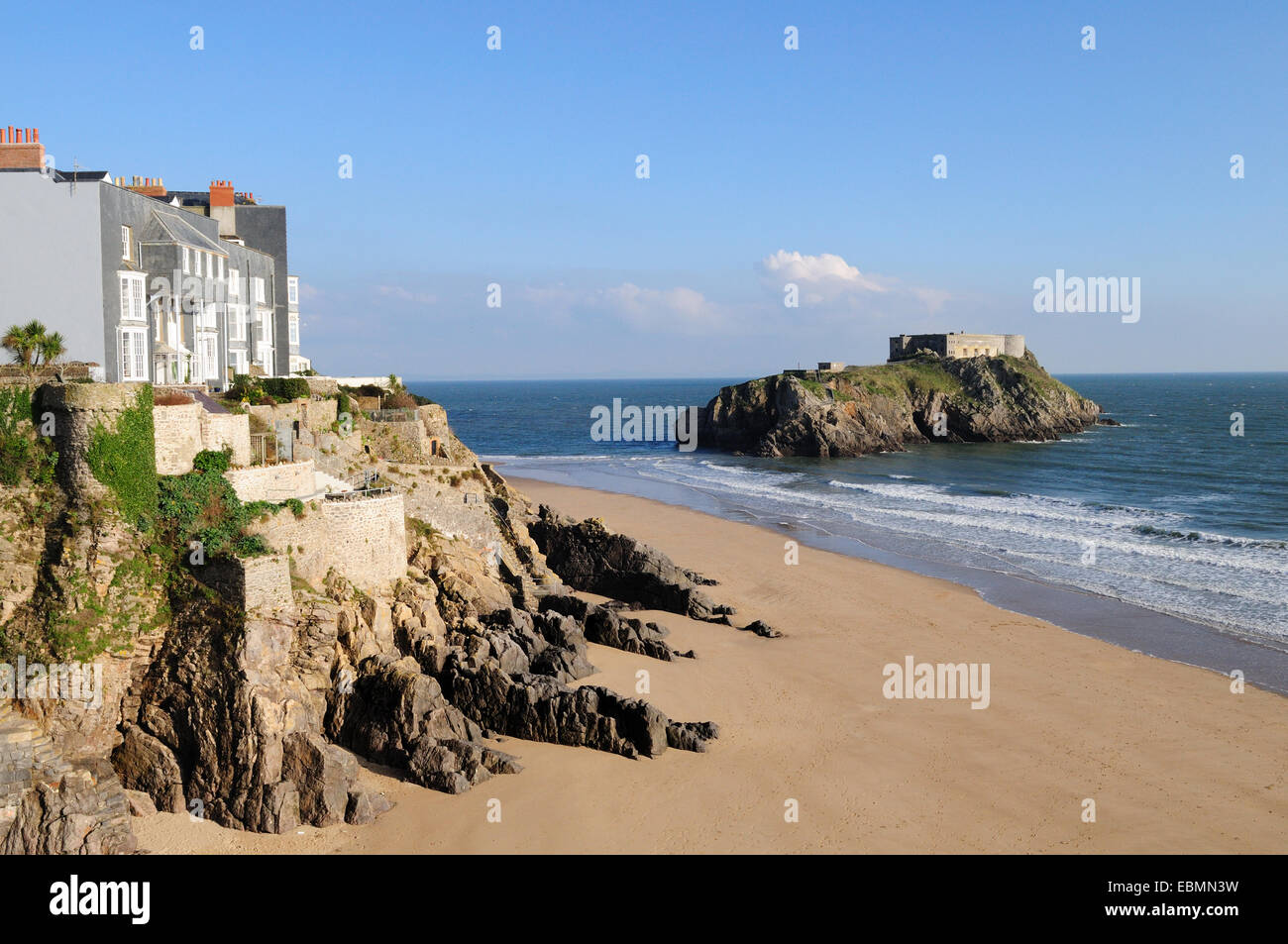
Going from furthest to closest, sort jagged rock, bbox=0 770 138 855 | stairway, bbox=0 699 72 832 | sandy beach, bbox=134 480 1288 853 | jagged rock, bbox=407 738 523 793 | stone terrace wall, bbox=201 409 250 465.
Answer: stone terrace wall, bbox=201 409 250 465, jagged rock, bbox=407 738 523 793, sandy beach, bbox=134 480 1288 853, stairway, bbox=0 699 72 832, jagged rock, bbox=0 770 138 855

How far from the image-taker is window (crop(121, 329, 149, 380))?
2627 cm

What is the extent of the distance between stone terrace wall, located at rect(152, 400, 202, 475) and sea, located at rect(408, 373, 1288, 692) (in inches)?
781

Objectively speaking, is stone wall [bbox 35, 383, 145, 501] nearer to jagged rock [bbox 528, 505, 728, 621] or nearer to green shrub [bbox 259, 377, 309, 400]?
green shrub [bbox 259, 377, 309, 400]

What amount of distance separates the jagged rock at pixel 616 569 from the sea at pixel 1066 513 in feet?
20.7

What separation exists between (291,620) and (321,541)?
6.80 ft

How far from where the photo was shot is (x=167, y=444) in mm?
18609

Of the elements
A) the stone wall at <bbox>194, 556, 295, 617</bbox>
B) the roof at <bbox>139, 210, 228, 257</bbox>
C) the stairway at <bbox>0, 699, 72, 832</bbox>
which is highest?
the roof at <bbox>139, 210, 228, 257</bbox>

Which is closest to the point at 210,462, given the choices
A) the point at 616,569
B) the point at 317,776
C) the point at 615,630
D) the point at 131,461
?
the point at 131,461

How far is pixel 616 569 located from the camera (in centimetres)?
2908

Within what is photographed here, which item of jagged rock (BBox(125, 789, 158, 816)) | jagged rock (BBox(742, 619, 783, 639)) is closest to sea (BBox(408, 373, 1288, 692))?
jagged rock (BBox(742, 619, 783, 639))

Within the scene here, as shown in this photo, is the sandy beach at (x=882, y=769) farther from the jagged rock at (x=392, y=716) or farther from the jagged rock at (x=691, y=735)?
the jagged rock at (x=392, y=716)

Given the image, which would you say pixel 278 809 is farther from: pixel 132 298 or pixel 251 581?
pixel 132 298

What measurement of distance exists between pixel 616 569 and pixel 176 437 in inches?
542
